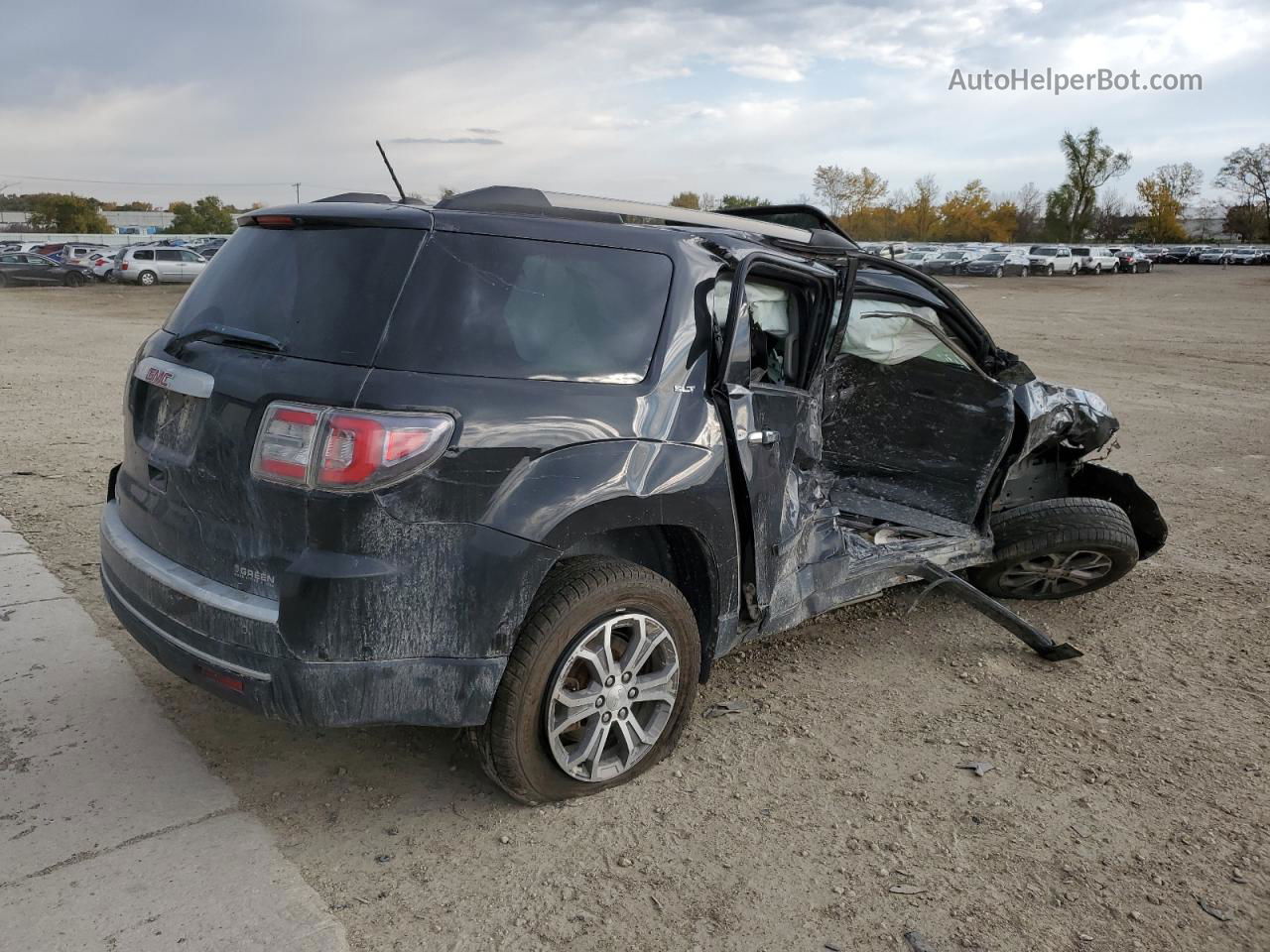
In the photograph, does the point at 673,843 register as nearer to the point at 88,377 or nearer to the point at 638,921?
the point at 638,921

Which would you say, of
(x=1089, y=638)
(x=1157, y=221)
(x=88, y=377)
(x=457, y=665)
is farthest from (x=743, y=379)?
(x=1157, y=221)

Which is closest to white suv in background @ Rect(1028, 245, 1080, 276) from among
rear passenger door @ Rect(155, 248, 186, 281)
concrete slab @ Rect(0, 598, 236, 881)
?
rear passenger door @ Rect(155, 248, 186, 281)

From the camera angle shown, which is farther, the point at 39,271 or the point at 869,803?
the point at 39,271

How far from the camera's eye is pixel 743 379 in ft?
11.1

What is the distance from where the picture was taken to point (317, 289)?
9.37 ft

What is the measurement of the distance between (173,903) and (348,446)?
1280mm

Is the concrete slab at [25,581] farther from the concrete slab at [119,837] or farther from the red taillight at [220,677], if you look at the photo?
the red taillight at [220,677]

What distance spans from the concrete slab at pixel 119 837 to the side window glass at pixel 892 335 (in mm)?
3423

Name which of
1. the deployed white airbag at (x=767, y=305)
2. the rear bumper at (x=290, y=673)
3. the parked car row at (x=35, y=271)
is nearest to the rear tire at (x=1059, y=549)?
the deployed white airbag at (x=767, y=305)

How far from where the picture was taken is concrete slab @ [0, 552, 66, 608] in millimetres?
4570

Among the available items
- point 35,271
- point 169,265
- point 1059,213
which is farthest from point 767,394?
point 1059,213

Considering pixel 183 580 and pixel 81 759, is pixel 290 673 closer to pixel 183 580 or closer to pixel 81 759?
pixel 183 580

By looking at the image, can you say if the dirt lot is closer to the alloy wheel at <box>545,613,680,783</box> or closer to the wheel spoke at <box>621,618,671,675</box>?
the alloy wheel at <box>545,613,680,783</box>

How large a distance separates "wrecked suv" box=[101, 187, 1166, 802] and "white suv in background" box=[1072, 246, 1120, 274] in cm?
5387
